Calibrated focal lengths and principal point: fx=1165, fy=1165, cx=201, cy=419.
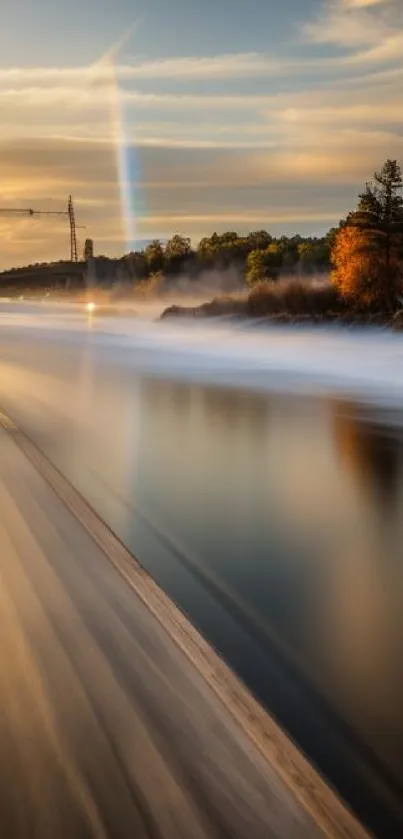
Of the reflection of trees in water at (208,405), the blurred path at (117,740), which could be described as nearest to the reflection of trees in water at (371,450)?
the reflection of trees in water at (208,405)

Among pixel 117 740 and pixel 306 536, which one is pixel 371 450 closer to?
pixel 306 536

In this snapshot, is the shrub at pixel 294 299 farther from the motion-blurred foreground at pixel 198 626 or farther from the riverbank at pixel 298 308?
the motion-blurred foreground at pixel 198 626

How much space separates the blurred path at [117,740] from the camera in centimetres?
400

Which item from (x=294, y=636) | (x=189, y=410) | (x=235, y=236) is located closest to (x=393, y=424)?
(x=189, y=410)

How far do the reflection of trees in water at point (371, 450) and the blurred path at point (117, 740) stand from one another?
5.16m

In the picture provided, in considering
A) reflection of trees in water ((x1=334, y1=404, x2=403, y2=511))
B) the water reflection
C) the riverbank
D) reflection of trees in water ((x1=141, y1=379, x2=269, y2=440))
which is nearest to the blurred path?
the water reflection

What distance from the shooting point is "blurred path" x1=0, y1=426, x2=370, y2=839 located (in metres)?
4.00

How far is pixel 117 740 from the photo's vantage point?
15.3 feet

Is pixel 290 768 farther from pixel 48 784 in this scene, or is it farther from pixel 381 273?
pixel 381 273

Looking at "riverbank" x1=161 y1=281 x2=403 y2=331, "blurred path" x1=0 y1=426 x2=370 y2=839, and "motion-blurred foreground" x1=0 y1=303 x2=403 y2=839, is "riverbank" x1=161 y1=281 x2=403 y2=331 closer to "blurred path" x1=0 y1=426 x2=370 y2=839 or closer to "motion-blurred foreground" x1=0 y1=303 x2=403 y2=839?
"motion-blurred foreground" x1=0 y1=303 x2=403 y2=839

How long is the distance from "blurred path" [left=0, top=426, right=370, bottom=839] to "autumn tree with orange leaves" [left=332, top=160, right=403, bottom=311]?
5270 cm

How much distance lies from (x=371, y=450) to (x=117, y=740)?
39.3 feet

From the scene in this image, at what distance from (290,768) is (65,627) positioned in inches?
84.6

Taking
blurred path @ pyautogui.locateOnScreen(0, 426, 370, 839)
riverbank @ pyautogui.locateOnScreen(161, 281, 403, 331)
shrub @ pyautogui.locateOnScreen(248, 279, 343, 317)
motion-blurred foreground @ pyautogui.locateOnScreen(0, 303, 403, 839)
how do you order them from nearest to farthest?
1. blurred path @ pyautogui.locateOnScreen(0, 426, 370, 839)
2. motion-blurred foreground @ pyautogui.locateOnScreen(0, 303, 403, 839)
3. riverbank @ pyautogui.locateOnScreen(161, 281, 403, 331)
4. shrub @ pyautogui.locateOnScreen(248, 279, 343, 317)
